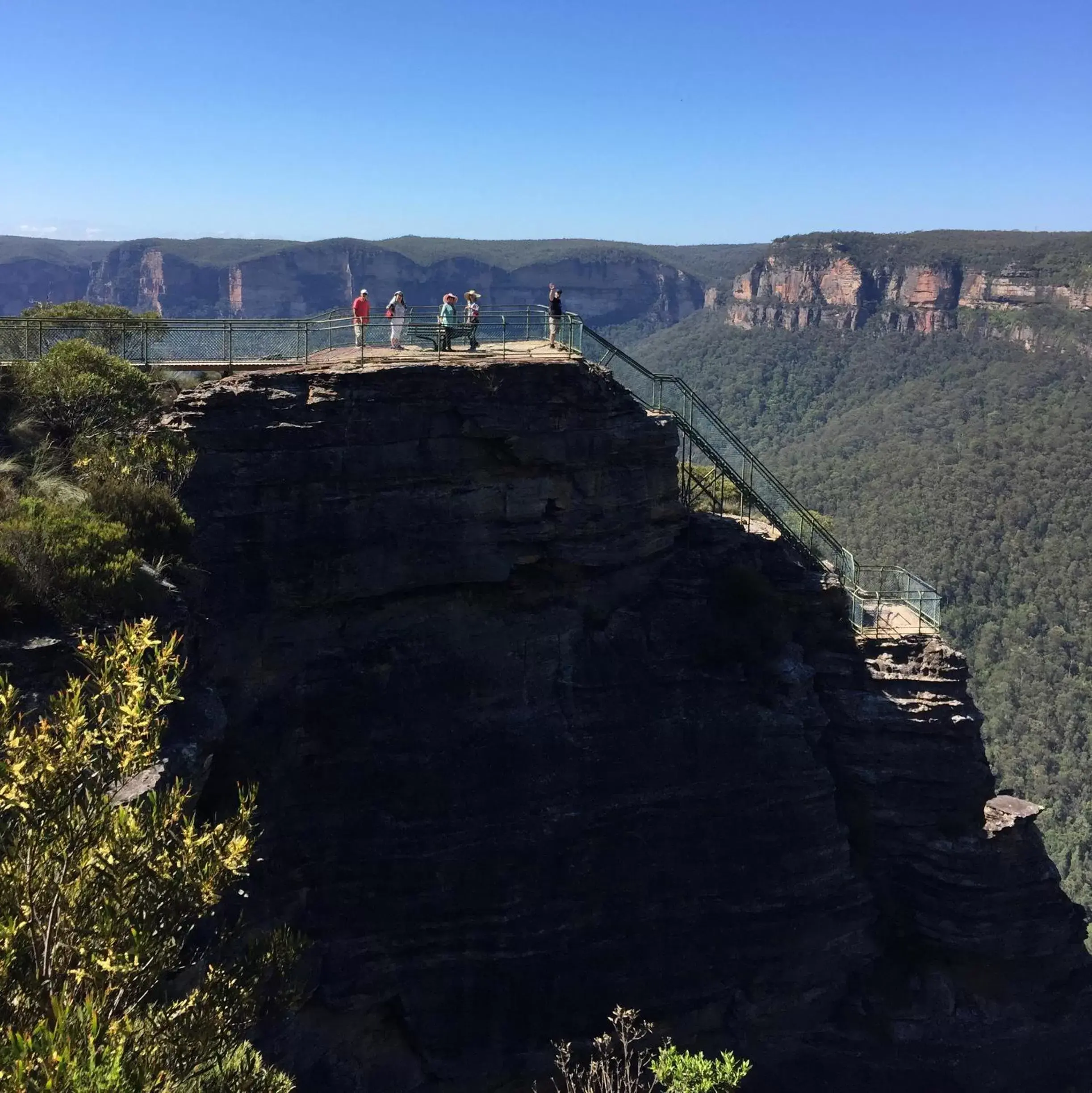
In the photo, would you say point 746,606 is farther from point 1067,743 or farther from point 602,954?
point 1067,743

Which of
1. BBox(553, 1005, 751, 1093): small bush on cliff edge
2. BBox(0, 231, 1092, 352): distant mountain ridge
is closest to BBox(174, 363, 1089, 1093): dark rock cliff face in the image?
BBox(553, 1005, 751, 1093): small bush on cliff edge

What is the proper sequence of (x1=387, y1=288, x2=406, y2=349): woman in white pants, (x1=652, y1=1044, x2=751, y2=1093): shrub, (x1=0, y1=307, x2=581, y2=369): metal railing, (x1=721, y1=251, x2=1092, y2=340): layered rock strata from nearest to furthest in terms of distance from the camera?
(x1=652, y1=1044, x2=751, y2=1093): shrub, (x1=0, y1=307, x2=581, y2=369): metal railing, (x1=387, y1=288, x2=406, y2=349): woman in white pants, (x1=721, y1=251, x2=1092, y2=340): layered rock strata

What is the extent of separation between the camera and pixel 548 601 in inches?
801

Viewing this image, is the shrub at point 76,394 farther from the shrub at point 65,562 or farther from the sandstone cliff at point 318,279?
the sandstone cliff at point 318,279

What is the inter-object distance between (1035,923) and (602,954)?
938cm

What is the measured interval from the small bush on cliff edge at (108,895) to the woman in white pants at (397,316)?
44.7 feet

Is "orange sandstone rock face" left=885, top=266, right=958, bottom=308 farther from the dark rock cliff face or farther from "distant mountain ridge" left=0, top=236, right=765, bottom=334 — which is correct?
the dark rock cliff face

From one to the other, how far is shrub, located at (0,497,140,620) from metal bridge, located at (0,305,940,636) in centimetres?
530

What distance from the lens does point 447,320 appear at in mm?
21078

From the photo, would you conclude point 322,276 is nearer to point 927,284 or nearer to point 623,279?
point 623,279

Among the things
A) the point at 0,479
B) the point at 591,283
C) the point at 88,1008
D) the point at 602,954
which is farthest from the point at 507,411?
the point at 591,283

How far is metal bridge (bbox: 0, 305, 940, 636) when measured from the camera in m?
20.0

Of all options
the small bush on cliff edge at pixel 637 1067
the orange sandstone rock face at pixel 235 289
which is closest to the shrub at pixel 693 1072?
the small bush on cliff edge at pixel 637 1067

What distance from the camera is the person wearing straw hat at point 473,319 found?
69.0ft
